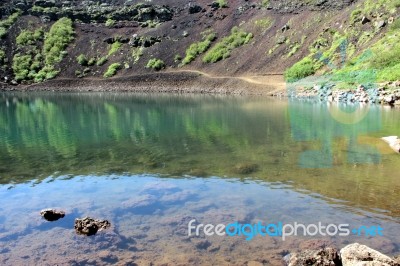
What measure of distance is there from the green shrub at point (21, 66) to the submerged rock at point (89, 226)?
101638 mm

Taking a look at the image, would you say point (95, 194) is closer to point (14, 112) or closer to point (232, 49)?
point (14, 112)

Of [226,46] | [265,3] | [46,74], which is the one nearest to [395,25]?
[226,46]

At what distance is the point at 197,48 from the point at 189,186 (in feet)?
275

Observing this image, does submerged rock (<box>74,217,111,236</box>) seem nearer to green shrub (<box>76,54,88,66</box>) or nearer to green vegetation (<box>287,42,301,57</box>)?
green vegetation (<box>287,42,301,57</box>)

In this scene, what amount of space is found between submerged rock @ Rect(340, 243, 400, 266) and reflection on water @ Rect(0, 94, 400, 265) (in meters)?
2.17

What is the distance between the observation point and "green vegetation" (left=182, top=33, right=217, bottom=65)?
96.1 m

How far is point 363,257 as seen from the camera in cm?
912

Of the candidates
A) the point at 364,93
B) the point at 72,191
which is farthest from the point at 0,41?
the point at 72,191

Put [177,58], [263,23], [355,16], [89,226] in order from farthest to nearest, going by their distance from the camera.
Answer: [177,58], [263,23], [355,16], [89,226]

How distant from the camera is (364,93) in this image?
50344mm

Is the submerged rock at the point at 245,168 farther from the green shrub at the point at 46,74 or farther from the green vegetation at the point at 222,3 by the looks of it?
the green vegetation at the point at 222,3

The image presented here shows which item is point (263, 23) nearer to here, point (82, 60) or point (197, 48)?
point (197, 48)

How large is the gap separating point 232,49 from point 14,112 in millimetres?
52837

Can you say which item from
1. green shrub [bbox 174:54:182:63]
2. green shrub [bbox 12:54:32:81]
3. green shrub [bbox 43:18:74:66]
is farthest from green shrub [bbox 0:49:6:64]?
green shrub [bbox 174:54:182:63]
